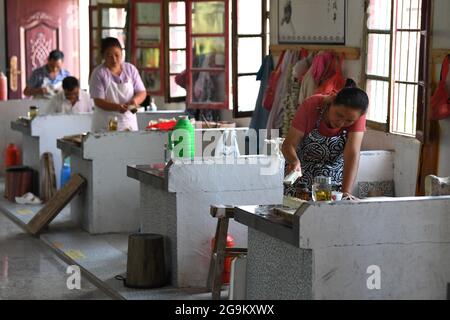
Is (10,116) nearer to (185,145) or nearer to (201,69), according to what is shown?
(201,69)

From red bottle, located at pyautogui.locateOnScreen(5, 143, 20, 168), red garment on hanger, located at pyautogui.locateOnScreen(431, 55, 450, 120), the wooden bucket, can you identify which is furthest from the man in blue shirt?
red garment on hanger, located at pyautogui.locateOnScreen(431, 55, 450, 120)

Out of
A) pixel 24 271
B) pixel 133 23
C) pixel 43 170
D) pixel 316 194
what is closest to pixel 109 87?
pixel 43 170

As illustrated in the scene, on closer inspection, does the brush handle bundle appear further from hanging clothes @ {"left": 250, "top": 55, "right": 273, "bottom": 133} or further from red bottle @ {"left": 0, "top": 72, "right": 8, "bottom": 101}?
red bottle @ {"left": 0, "top": 72, "right": 8, "bottom": 101}

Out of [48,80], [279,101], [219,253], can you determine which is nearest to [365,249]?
[219,253]

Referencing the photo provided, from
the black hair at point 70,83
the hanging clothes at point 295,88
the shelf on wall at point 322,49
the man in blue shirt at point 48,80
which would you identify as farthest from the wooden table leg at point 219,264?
the man in blue shirt at point 48,80

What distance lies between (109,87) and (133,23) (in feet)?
10.7

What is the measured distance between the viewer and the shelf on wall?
841 cm

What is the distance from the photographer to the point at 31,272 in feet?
24.5

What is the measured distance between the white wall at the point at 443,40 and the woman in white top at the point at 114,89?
3.05 m

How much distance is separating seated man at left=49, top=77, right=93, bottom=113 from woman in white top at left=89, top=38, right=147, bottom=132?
149 cm

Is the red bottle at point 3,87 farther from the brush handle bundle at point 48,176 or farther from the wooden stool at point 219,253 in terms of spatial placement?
the wooden stool at point 219,253

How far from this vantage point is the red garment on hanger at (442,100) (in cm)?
696
